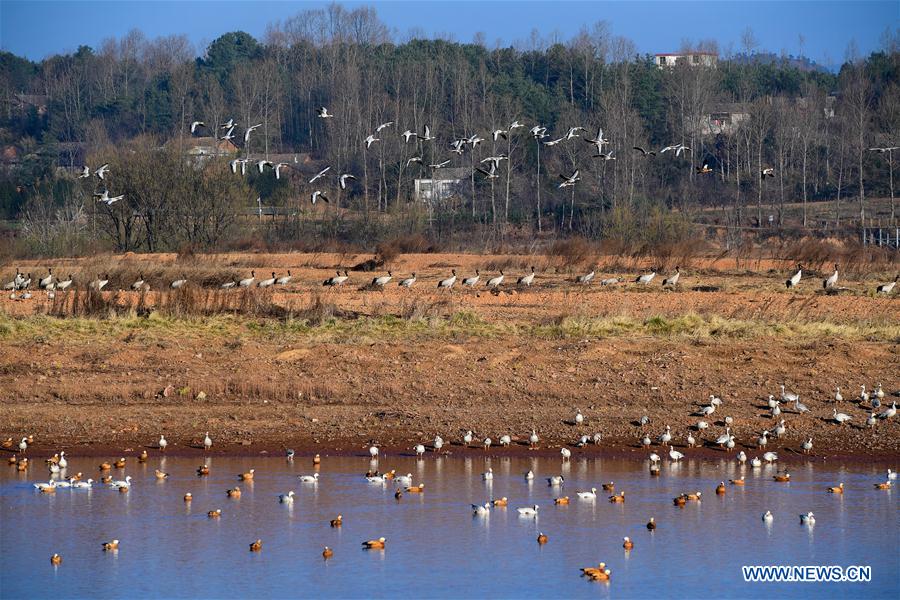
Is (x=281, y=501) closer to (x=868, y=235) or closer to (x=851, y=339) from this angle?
(x=851, y=339)

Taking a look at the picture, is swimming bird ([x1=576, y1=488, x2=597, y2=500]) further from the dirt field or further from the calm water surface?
the dirt field

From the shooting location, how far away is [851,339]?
72.4 feet

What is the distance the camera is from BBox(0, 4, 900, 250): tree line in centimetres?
5278

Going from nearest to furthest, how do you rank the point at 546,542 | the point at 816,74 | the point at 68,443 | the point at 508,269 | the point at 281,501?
the point at 546,542 < the point at 281,501 < the point at 68,443 < the point at 508,269 < the point at 816,74

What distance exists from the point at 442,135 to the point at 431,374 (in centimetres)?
5959

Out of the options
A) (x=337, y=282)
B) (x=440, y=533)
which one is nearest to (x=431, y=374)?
(x=440, y=533)

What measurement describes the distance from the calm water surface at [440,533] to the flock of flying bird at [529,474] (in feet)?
0.36

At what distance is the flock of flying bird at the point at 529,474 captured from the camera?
13609 mm

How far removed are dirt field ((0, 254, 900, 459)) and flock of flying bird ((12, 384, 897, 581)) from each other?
0.18m

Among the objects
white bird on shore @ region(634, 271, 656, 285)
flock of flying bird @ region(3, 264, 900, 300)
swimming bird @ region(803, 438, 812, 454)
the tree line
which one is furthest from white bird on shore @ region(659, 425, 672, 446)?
the tree line

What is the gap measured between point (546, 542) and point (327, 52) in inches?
3692

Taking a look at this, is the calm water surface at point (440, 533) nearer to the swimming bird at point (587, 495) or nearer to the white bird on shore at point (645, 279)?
the swimming bird at point (587, 495)

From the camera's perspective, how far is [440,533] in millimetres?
13297

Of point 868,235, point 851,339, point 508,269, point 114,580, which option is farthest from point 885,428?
point 868,235
